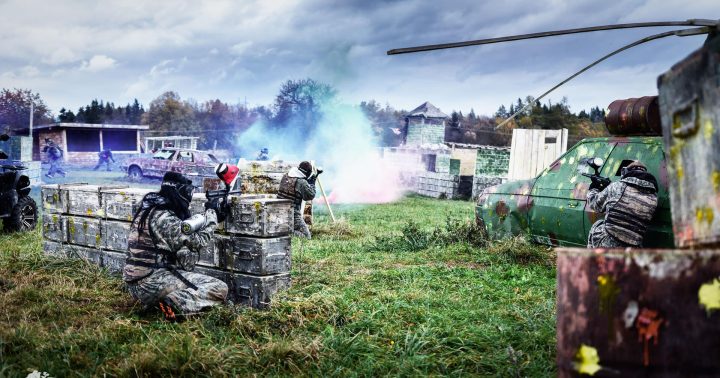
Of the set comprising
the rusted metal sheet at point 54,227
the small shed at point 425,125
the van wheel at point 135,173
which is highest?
the small shed at point 425,125

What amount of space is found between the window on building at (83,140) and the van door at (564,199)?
25.7 meters

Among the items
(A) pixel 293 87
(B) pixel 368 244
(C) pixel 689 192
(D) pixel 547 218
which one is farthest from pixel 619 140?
(A) pixel 293 87

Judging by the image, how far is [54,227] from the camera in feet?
25.6

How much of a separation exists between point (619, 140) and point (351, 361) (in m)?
4.59

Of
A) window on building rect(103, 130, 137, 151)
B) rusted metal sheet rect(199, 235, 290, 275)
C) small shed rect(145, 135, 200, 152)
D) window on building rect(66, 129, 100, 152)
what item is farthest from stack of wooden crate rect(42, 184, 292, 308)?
small shed rect(145, 135, 200, 152)

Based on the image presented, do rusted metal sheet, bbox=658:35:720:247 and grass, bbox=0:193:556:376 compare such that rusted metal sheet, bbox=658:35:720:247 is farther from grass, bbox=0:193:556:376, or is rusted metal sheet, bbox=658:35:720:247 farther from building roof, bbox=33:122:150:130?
building roof, bbox=33:122:150:130

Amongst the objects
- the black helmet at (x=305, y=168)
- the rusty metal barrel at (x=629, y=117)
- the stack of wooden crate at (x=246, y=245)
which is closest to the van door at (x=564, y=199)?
the rusty metal barrel at (x=629, y=117)

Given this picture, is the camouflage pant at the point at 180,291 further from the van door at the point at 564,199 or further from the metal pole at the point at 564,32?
the van door at the point at 564,199

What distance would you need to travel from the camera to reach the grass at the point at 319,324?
13.7 feet

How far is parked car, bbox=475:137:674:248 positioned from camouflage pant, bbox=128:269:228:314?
421 centimetres

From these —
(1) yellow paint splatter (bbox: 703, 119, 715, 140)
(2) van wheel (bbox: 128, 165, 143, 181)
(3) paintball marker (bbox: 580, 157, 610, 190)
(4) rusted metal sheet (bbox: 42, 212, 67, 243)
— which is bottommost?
(2) van wheel (bbox: 128, 165, 143, 181)

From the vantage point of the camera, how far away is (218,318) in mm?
5227

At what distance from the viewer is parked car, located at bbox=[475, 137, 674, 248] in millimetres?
6434

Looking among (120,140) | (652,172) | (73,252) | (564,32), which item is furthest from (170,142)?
(564,32)
